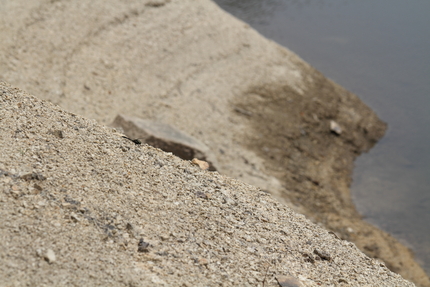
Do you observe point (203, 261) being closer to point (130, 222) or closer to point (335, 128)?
point (130, 222)

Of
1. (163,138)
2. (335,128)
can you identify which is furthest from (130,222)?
(335,128)

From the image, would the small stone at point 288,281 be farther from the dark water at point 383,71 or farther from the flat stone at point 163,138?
the dark water at point 383,71

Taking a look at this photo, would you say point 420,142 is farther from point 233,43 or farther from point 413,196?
point 233,43

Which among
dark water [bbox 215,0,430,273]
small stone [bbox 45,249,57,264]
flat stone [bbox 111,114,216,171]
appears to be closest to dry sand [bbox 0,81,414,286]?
small stone [bbox 45,249,57,264]

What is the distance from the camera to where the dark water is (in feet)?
26.4

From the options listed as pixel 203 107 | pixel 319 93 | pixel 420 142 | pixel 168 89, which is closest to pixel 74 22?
pixel 168 89

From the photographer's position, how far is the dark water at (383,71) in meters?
8.04

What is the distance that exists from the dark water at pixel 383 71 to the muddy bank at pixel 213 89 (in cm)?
43

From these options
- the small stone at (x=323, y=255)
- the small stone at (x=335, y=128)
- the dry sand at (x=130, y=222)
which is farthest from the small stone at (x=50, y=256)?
the small stone at (x=335, y=128)

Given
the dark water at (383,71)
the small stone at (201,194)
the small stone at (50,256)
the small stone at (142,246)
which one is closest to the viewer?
the small stone at (50,256)

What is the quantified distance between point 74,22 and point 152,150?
562 cm

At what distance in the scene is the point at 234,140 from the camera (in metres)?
8.19

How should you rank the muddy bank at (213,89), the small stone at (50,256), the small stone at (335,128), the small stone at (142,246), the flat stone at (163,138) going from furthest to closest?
the small stone at (335,128) < the muddy bank at (213,89) < the flat stone at (163,138) < the small stone at (142,246) < the small stone at (50,256)

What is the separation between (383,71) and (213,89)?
17.3 feet
